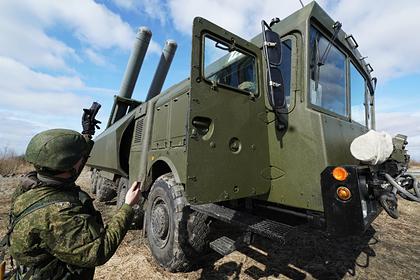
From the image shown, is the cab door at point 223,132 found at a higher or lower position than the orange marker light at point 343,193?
higher

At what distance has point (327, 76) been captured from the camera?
2.89 meters

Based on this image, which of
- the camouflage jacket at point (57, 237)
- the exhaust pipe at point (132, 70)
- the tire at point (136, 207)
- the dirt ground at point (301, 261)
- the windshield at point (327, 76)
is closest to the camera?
the camouflage jacket at point (57, 237)

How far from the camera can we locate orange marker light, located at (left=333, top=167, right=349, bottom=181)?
211 cm

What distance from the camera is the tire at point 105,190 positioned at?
7.31m

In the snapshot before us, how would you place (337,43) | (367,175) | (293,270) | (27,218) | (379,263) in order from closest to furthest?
1. (27,218)
2. (367,175)
3. (337,43)
4. (293,270)
5. (379,263)

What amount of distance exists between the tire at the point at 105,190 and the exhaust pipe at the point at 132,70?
1589 mm

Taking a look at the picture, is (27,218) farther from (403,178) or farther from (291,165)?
(403,178)

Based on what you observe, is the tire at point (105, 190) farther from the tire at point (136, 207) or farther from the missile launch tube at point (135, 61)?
the missile launch tube at point (135, 61)

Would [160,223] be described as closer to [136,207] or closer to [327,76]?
[136,207]

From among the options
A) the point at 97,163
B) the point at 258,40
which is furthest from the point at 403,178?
the point at 97,163

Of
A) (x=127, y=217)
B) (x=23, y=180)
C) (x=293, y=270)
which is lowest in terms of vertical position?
(x=293, y=270)

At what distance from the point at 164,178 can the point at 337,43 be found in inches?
100

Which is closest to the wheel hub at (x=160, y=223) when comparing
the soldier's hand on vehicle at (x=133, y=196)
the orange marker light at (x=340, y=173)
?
the soldier's hand on vehicle at (x=133, y=196)

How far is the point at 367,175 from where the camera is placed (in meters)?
2.32
